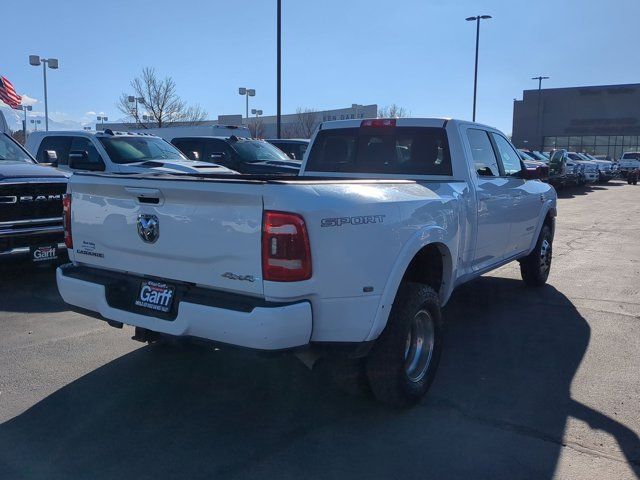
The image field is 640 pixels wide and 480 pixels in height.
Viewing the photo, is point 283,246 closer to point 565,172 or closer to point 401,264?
point 401,264

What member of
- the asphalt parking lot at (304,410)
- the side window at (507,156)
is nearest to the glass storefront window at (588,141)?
the side window at (507,156)

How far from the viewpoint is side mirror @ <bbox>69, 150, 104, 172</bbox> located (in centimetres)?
966

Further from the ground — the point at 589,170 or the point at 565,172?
the point at 589,170

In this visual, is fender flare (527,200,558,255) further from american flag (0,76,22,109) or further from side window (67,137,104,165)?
american flag (0,76,22,109)

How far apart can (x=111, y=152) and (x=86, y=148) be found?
1.84 feet

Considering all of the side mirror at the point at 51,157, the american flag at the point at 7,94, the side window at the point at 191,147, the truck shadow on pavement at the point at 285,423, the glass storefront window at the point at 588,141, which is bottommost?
the truck shadow on pavement at the point at 285,423

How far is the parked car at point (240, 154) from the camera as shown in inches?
542

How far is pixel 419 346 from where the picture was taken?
4.28m

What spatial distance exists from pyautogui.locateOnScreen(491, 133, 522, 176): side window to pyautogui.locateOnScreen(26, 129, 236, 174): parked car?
4652mm

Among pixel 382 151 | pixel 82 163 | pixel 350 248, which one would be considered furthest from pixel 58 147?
pixel 350 248

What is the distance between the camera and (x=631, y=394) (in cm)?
437

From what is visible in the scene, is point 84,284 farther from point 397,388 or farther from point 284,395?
point 397,388

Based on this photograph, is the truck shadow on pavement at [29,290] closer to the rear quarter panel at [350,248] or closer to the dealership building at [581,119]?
the rear quarter panel at [350,248]

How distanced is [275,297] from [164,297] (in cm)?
82
